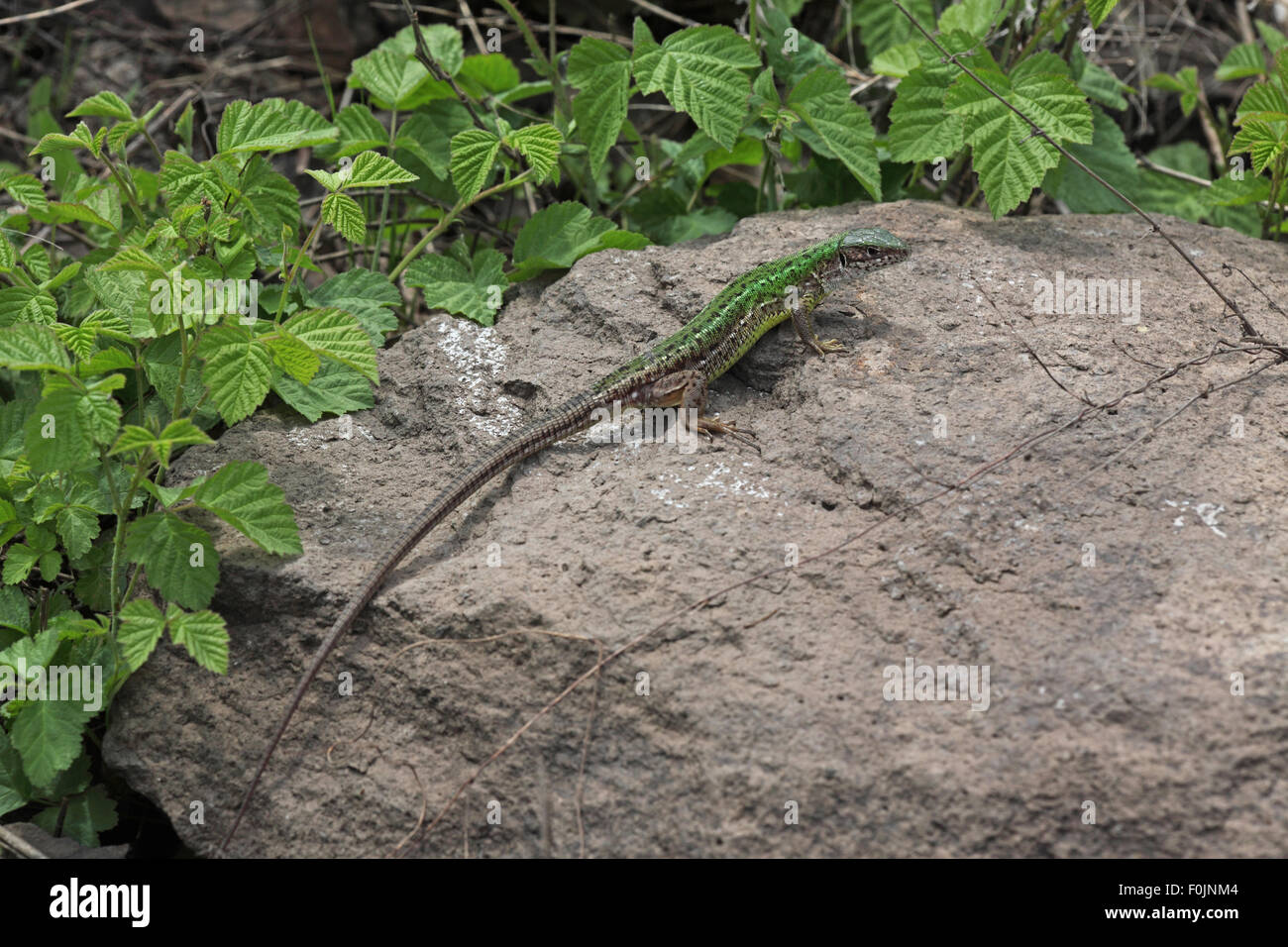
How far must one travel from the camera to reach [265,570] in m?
4.13

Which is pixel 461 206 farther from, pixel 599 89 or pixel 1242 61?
Answer: pixel 1242 61

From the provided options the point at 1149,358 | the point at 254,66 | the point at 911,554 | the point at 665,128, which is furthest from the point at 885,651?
the point at 254,66

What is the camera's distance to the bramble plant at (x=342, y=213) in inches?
152

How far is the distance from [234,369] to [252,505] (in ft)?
1.62

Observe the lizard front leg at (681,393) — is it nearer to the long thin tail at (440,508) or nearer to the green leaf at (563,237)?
the long thin tail at (440,508)

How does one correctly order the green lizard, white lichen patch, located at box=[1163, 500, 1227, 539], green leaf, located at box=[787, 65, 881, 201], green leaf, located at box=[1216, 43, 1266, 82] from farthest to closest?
green leaf, located at box=[1216, 43, 1266, 82], green leaf, located at box=[787, 65, 881, 201], the green lizard, white lichen patch, located at box=[1163, 500, 1227, 539]

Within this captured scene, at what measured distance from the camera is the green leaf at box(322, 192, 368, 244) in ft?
14.6

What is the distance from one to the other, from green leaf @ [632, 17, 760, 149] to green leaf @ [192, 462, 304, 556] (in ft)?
8.92

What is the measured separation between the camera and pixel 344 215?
450 centimetres

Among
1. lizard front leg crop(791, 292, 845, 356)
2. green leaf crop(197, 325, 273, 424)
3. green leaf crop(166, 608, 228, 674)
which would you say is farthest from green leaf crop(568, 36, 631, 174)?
green leaf crop(166, 608, 228, 674)

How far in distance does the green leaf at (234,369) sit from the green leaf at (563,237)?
182 cm

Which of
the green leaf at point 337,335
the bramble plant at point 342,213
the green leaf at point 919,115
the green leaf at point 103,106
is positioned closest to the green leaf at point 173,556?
the bramble plant at point 342,213

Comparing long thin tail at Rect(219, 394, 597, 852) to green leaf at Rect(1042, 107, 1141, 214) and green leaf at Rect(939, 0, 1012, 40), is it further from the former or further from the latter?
green leaf at Rect(939, 0, 1012, 40)

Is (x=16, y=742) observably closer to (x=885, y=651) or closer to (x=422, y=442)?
(x=422, y=442)
